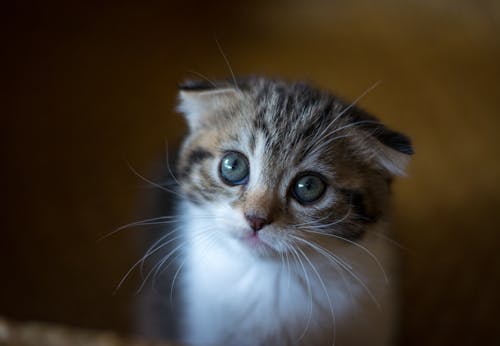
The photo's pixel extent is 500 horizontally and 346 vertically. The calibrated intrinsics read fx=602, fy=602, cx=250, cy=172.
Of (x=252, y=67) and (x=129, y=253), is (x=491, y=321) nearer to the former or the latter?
(x=129, y=253)

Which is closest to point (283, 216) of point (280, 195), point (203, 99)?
point (280, 195)

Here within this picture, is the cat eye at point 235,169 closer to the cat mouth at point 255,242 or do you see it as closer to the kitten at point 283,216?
the kitten at point 283,216

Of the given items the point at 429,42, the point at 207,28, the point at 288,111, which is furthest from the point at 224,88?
the point at 429,42

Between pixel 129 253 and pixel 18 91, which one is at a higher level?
pixel 18 91

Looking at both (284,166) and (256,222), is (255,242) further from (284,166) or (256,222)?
(284,166)

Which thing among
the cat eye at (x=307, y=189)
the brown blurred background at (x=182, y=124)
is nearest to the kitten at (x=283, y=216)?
the cat eye at (x=307, y=189)

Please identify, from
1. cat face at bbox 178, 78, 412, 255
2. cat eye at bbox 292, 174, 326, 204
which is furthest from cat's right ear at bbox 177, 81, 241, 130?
cat eye at bbox 292, 174, 326, 204

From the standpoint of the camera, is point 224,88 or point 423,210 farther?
point 423,210
